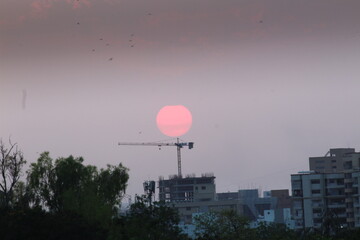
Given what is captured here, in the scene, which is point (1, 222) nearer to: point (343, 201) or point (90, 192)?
point (90, 192)

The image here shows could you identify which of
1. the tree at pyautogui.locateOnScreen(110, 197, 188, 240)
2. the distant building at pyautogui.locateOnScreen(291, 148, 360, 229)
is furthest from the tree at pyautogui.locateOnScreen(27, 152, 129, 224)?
the distant building at pyautogui.locateOnScreen(291, 148, 360, 229)

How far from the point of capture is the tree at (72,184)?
243 ft

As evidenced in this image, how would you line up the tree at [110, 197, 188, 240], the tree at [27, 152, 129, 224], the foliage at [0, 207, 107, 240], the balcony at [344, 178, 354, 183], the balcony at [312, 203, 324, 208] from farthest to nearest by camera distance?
the balcony at [312, 203, 324, 208], the balcony at [344, 178, 354, 183], the tree at [27, 152, 129, 224], the tree at [110, 197, 188, 240], the foliage at [0, 207, 107, 240]

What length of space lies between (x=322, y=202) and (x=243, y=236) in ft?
296

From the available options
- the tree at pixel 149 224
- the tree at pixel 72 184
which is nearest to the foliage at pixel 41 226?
the tree at pixel 149 224

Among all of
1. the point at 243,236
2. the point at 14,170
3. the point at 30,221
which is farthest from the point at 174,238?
the point at 14,170

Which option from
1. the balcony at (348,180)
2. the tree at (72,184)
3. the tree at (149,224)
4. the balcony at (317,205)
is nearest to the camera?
the tree at (149,224)

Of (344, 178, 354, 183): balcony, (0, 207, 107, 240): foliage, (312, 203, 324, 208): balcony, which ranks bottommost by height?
→ (0, 207, 107, 240): foliage

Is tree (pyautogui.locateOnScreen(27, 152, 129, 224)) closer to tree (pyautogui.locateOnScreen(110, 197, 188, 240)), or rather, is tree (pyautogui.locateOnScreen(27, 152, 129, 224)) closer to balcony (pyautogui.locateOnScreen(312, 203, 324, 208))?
tree (pyautogui.locateOnScreen(110, 197, 188, 240))

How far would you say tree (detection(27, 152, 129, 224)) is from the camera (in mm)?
74188

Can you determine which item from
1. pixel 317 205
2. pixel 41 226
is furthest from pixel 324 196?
pixel 41 226

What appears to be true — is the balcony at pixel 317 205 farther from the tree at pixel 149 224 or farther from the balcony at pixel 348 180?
the tree at pixel 149 224

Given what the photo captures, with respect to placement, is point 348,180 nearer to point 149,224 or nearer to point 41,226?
point 149,224

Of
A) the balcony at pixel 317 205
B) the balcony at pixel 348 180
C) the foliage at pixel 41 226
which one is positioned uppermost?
the balcony at pixel 348 180
